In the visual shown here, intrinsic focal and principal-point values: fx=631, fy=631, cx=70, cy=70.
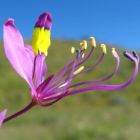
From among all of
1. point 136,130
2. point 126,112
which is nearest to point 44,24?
point 136,130

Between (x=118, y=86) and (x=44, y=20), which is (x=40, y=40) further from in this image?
(x=118, y=86)

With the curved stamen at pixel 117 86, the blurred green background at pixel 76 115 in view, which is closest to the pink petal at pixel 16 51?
the curved stamen at pixel 117 86

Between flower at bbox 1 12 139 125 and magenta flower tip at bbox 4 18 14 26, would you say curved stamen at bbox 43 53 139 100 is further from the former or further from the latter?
magenta flower tip at bbox 4 18 14 26

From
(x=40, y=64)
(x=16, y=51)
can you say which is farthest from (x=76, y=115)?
(x=16, y=51)

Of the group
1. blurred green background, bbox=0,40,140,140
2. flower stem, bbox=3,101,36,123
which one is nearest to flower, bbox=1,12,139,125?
flower stem, bbox=3,101,36,123

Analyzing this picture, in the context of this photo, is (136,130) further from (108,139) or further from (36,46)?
(36,46)

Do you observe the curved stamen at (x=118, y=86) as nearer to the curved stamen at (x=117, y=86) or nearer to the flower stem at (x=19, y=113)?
the curved stamen at (x=117, y=86)
